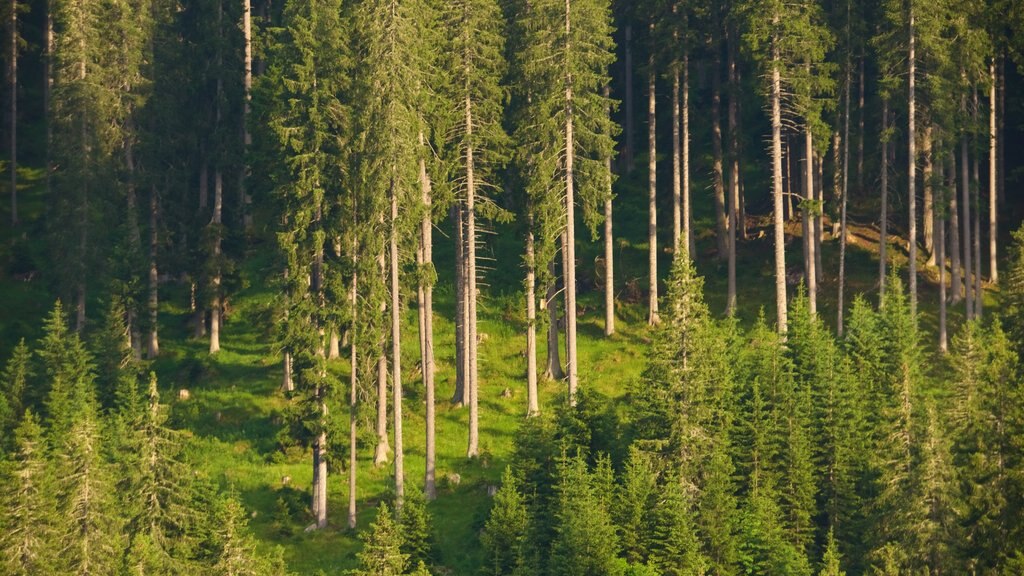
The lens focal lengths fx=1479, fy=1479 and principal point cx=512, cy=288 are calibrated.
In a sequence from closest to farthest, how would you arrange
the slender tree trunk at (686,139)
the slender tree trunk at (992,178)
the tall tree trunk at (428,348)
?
the tall tree trunk at (428,348) < the slender tree trunk at (992,178) < the slender tree trunk at (686,139)

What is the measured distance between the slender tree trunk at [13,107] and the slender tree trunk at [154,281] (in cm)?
1579

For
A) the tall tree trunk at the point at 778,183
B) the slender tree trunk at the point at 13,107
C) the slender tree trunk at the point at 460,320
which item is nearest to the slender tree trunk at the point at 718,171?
the tall tree trunk at the point at 778,183

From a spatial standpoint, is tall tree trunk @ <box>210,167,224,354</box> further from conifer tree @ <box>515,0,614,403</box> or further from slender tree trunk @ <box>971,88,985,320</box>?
slender tree trunk @ <box>971,88,985,320</box>

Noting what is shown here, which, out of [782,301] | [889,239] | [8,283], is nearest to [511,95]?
[782,301]

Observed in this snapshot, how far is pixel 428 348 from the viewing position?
178 ft

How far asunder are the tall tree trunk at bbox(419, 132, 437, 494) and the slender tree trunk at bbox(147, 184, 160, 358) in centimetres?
1390

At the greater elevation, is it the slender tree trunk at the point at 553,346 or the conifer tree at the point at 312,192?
the conifer tree at the point at 312,192

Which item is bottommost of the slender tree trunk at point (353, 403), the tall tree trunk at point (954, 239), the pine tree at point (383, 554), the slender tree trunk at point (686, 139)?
the pine tree at point (383, 554)

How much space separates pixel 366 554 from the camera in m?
44.6

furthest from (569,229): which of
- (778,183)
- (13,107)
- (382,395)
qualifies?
(13,107)

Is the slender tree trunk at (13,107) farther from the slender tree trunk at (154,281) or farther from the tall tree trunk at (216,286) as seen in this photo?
the tall tree trunk at (216,286)

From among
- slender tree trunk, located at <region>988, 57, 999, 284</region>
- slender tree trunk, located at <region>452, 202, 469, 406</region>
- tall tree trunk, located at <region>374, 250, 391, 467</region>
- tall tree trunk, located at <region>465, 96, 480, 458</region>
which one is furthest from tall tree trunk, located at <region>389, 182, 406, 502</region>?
slender tree trunk, located at <region>988, 57, 999, 284</region>

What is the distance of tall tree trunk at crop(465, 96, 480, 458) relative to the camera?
54875 mm

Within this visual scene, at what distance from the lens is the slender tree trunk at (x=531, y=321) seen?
185 feet
